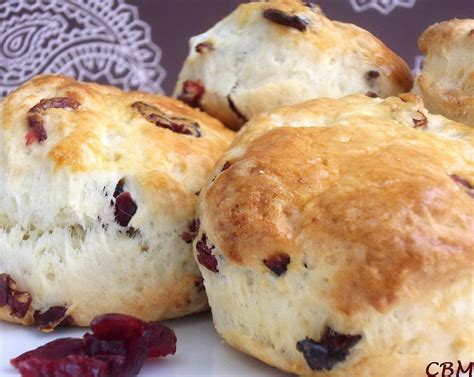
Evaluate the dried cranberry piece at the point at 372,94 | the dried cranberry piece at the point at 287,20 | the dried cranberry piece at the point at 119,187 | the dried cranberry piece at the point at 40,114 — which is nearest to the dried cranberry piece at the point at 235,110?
the dried cranberry piece at the point at 287,20

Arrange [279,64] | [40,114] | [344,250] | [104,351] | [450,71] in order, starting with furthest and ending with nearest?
[279,64] < [450,71] < [40,114] < [104,351] < [344,250]

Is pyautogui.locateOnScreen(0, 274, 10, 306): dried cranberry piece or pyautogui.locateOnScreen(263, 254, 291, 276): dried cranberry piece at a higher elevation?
pyautogui.locateOnScreen(263, 254, 291, 276): dried cranberry piece

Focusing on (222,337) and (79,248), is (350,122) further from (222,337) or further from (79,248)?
(79,248)

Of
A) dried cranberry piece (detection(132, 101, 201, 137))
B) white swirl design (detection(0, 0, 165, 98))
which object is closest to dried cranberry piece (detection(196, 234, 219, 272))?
dried cranberry piece (detection(132, 101, 201, 137))

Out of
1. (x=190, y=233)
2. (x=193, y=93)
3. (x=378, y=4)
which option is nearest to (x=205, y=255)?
(x=190, y=233)

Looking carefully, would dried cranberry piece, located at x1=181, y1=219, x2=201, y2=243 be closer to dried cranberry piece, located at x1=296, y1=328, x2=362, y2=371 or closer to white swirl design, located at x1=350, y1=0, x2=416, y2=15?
dried cranberry piece, located at x1=296, y1=328, x2=362, y2=371

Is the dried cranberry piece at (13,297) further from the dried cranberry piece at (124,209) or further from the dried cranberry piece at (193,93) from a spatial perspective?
the dried cranberry piece at (193,93)

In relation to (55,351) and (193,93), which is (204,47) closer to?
(193,93)
